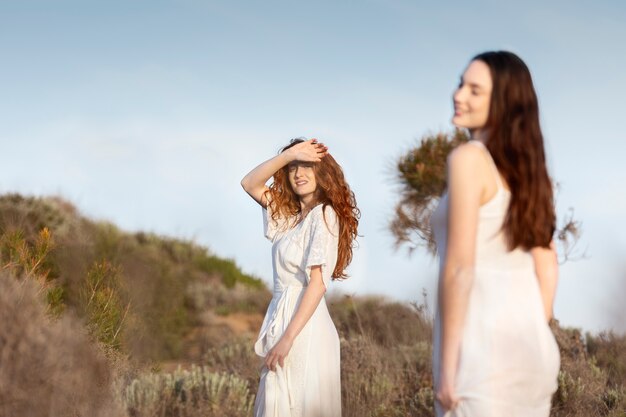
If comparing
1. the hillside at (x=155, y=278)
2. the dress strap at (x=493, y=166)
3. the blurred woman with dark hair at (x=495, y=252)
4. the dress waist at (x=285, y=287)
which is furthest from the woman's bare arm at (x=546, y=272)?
the hillside at (x=155, y=278)

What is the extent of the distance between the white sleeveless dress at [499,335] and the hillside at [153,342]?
221 cm

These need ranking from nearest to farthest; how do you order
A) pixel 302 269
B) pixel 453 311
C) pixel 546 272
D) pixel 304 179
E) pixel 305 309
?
pixel 453 311 → pixel 546 272 → pixel 305 309 → pixel 302 269 → pixel 304 179

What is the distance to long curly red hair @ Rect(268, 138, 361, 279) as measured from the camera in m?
5.12

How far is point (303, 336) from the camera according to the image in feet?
15.9

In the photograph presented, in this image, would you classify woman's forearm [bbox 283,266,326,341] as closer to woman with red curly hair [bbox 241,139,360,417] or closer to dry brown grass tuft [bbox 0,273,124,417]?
woman with red curly hair [bbox 241,139,360,417]

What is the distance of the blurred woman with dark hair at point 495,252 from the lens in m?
2.90

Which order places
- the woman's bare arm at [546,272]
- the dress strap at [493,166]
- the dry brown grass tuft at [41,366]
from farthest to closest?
the dry brown grass tuft at [41,366]
the woman's bare arm at [546,272]
the dress strap at [493,166]

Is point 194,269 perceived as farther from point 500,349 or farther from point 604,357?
point 500,349

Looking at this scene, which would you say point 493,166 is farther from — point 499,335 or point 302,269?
point 302,269

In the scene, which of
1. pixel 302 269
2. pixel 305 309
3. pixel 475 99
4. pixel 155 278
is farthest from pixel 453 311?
pixel 155 278

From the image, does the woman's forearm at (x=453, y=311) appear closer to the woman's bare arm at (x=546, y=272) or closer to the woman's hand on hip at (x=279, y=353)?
the woman's bare arm at (x=546, y=272)

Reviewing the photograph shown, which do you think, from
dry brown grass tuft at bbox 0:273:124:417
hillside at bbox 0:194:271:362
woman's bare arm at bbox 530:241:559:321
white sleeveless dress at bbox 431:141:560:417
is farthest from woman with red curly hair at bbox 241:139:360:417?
hillside at bbox 0:194:271:362

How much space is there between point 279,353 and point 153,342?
387 inches

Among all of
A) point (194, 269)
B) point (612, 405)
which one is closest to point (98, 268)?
point (612, 405)
